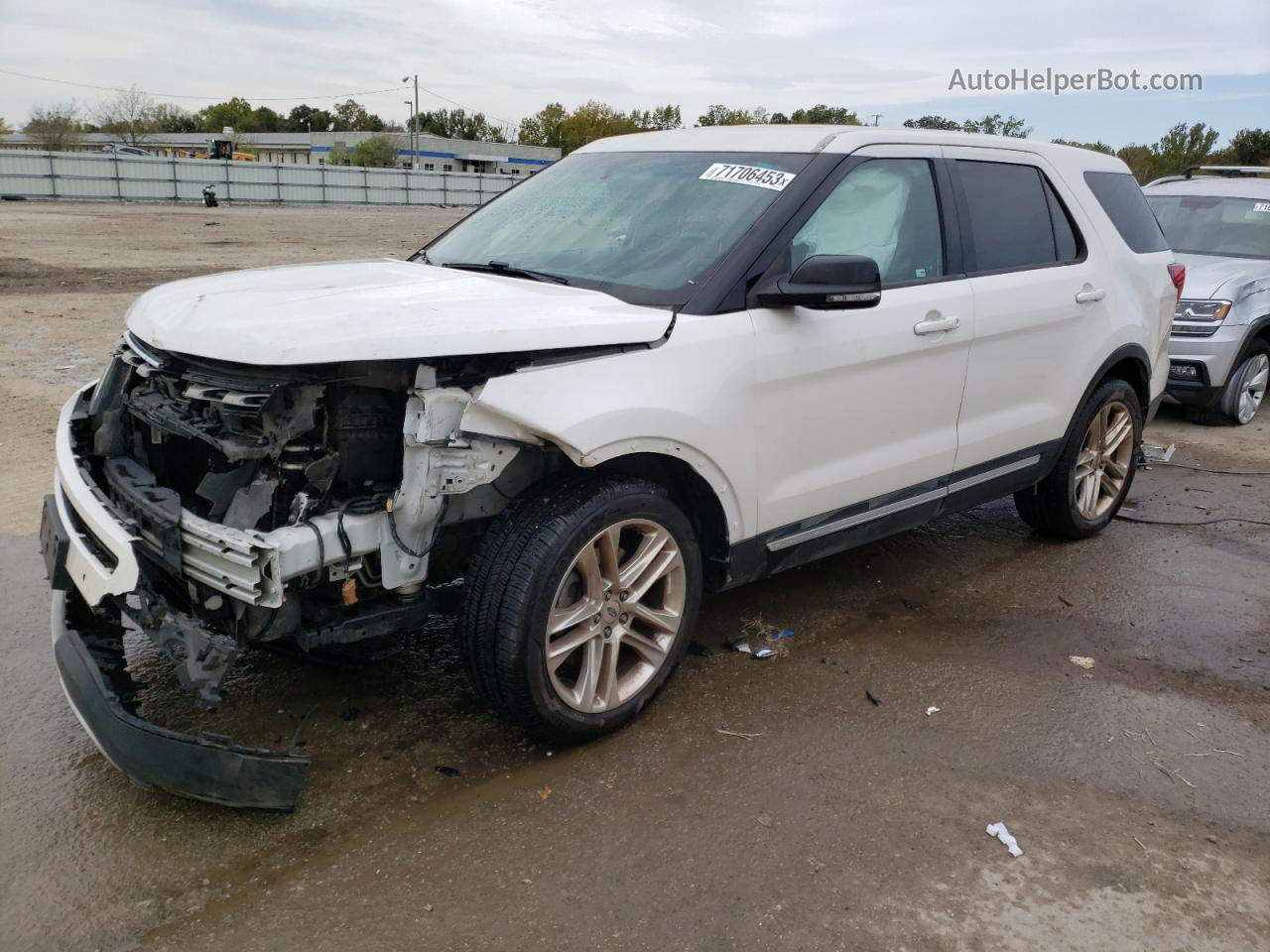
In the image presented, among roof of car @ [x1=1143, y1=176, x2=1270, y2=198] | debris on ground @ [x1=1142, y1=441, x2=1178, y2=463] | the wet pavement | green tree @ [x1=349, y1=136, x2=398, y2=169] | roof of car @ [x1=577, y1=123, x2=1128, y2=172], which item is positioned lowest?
the wet pavement

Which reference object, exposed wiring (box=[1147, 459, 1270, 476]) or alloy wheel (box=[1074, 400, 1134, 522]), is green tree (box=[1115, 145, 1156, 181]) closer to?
exposed wiring (box=[1147, 459, 1270, 476])

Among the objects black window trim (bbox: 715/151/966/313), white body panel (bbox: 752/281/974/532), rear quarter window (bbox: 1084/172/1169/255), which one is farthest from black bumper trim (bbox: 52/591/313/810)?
rear quarter window (bbox: 1084/172/1169/255)

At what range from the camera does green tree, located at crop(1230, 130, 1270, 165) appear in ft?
120

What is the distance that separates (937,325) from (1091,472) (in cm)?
188

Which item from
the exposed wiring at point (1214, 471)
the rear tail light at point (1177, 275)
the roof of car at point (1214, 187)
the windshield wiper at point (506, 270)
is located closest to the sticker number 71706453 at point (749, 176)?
the windshield wiper at point (506, 270)

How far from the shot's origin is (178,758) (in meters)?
2.74

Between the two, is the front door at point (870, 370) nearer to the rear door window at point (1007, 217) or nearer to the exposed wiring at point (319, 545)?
the rear door window at point (1007, 217)

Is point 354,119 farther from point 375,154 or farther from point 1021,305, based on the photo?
point 1021,305

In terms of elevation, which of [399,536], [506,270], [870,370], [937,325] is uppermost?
[506,270]

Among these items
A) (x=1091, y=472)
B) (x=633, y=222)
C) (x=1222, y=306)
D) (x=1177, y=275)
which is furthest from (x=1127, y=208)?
(x=1222, y=306)

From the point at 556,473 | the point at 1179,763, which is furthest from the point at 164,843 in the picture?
the point at 1179,763

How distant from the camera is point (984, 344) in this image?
4.30 metres

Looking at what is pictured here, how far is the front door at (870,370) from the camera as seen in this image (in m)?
3.58

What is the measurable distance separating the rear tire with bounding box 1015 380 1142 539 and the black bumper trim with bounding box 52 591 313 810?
152 inches
